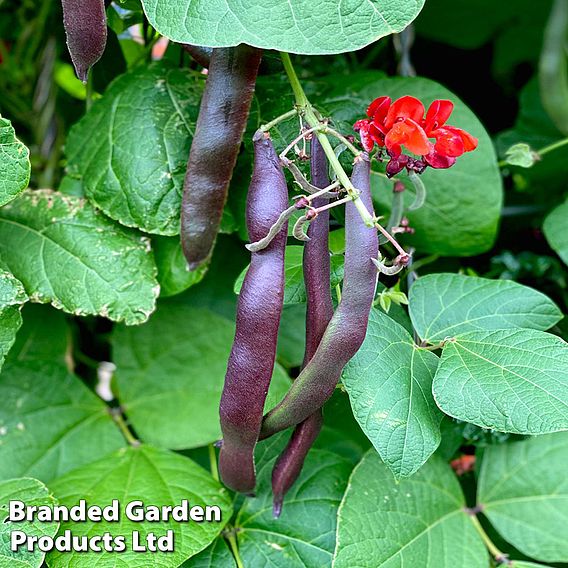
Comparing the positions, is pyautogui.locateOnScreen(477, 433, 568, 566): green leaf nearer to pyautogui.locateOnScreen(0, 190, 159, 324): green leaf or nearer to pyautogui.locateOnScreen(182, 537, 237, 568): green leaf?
pyautogui.locateOnScreen(182, 537, 237, 568): green leaf

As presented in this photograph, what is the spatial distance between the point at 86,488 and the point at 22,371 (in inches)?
10.3

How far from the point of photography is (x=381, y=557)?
88 cm

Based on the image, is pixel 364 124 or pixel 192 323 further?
pixel 192 323

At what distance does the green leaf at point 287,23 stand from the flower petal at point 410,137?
0.10 metres

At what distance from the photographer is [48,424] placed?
3.66ft

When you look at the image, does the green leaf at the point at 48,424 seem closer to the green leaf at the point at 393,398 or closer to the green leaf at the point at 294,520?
the green leaf at the point at 294,520

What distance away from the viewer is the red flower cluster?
2.47ft

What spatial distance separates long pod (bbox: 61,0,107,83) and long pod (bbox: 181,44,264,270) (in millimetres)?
134

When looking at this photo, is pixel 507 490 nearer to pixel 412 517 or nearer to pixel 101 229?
pixel 412 517

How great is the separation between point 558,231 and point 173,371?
674 mm

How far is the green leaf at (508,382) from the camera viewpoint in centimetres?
75

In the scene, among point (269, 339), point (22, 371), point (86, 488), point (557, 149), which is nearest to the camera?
point (269, 339)

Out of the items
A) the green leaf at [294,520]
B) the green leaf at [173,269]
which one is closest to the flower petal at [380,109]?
the green leaf at [173,269]

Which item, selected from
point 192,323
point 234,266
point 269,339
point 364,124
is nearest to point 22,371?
point 192,323
